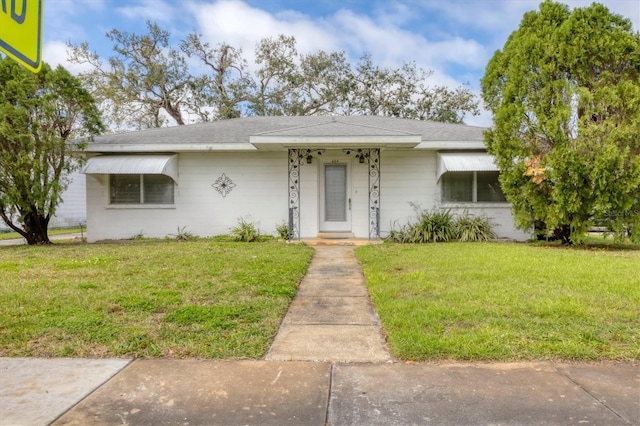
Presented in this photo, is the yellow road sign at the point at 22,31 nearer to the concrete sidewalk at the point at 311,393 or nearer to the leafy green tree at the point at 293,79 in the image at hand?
the concrete sidewalk at the point at 311,393

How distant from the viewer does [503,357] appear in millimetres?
3451

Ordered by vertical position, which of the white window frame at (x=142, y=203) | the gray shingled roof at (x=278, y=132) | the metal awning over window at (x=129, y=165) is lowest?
the white window frame at (x=142, y=203)

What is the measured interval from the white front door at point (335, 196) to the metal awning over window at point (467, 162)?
8.90 feet

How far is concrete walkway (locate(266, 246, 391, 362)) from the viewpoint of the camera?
3627mm

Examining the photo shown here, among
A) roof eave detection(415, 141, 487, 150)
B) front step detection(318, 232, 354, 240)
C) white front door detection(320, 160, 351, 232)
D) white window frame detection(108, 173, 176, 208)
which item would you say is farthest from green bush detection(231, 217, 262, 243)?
roof eave detection(415, 141, 487, 150)

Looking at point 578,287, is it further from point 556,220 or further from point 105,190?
point 105,190

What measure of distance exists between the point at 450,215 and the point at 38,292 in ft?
32.3

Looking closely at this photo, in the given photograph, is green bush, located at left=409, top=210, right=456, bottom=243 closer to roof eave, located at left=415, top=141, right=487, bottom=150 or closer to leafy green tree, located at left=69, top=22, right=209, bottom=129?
roof eave, located at left=415, top=141, right=487, bottom=150

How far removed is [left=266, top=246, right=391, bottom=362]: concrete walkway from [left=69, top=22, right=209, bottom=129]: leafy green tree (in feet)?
78.4

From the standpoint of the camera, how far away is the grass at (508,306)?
3584 millimetres

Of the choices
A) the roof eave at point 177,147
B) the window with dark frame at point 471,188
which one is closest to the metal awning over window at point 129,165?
the roof eave at point 177,147

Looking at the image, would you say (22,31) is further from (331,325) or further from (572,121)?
(572,121)

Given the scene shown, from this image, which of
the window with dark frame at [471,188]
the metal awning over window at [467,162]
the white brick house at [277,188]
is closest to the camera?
the metal awning over window at [467,162]

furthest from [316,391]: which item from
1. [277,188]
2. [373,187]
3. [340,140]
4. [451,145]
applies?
[451,145]
